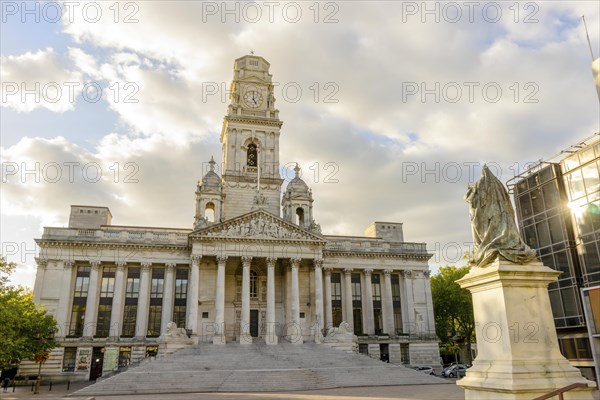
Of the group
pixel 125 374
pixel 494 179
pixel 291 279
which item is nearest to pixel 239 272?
pixel 291 279

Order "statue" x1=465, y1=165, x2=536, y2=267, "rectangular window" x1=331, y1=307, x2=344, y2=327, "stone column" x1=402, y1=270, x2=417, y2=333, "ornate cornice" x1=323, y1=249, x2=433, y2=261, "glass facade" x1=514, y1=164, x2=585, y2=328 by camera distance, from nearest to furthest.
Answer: "statue" x1=465, y1=165, x2=536, y2=267 < "glass facade" x1=514, y1=164, x2=585, y2=328 < "rectangular window" x1=331, y1=307, x2=344, y2=327 < "ornate cornice" x1=323, y1=249, x2=433, y2=261 < "stone column" x1=402, y1=270, x2=417, y2=333

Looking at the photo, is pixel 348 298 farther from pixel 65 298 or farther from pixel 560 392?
pixel 560 392

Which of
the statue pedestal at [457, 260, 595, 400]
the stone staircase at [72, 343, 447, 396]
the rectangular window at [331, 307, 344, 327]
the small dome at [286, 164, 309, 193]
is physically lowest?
the stone staircase at [72, 343, 447, 396]

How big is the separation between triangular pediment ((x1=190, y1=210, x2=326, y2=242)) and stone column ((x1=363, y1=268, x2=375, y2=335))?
963cm

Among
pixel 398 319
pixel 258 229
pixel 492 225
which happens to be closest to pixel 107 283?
pixel 258 229

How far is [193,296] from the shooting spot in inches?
1838

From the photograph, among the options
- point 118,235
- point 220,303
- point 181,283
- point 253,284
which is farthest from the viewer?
point 253,284

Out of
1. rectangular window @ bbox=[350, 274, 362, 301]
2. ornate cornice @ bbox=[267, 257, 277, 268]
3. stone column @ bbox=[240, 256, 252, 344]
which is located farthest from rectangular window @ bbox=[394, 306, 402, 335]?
stone column @ bbox=[240, 256, 252, 344]

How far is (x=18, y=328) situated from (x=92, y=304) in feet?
44.5

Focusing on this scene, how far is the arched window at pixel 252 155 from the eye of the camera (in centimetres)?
6007

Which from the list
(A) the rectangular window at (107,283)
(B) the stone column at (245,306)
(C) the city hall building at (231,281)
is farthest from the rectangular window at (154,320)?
(B) the stone column at (245,306)

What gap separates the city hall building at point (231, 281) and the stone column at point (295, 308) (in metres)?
0.13

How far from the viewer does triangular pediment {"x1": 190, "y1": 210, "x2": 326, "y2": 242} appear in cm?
4819

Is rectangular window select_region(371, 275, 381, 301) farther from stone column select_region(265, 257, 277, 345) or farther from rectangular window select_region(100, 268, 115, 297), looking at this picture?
rectangular window select_region(100, 268, 115, 297)
